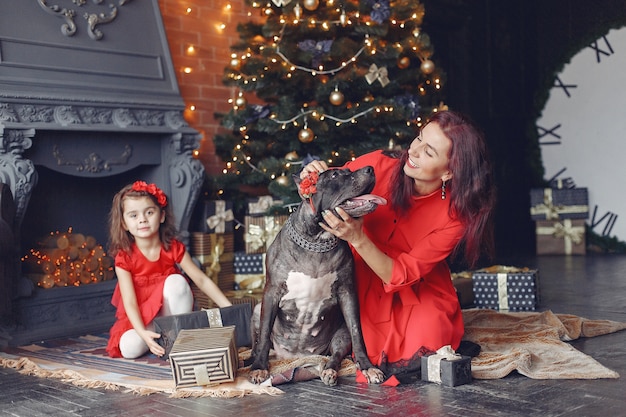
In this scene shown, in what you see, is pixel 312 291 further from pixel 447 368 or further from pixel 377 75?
pixel 377 75

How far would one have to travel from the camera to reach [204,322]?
3.47 meters

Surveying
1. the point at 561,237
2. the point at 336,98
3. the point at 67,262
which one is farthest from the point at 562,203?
the point at 67,262

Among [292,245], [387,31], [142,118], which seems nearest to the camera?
[292,245]

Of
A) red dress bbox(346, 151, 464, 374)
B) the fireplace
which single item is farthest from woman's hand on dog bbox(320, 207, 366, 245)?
the fireplace

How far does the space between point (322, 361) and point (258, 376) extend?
30 centimetres

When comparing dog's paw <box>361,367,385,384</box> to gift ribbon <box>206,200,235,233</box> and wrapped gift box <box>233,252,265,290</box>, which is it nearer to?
wrapped gift box <box>233,252,265,290</box>

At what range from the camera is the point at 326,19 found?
16.9 ft

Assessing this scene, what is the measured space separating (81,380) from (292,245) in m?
1.05

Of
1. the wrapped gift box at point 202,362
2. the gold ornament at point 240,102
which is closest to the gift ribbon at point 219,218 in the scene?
the gold ornament at point 240,102

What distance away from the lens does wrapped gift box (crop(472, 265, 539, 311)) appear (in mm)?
4555

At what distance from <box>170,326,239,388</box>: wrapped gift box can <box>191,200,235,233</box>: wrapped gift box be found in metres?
2.16

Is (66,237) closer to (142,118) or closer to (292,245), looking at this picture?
(142,118)

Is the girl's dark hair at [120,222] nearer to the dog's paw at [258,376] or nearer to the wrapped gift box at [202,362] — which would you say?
the wrapped gift box at [202,362]

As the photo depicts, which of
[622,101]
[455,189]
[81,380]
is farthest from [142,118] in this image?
[622,101]
